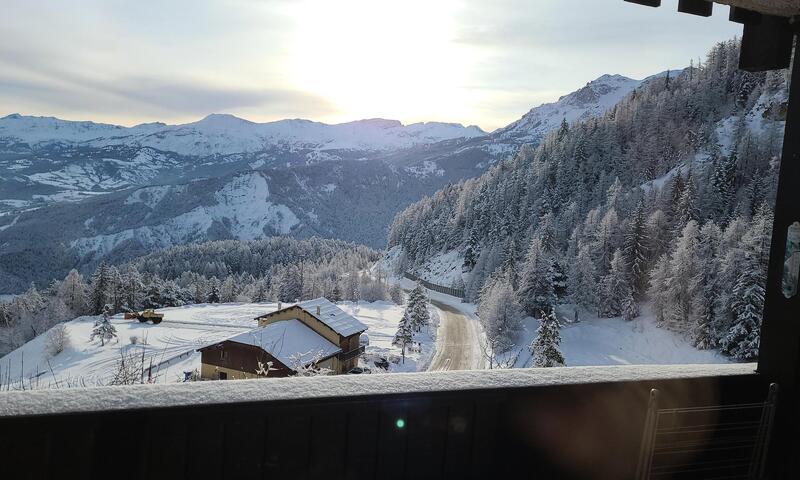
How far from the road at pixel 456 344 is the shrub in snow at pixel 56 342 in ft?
89.0

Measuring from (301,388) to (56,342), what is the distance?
41486 millimetres

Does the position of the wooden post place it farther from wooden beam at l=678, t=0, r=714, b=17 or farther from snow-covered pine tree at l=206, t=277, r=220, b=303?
snow-covered pine tree at l=206, t=277, r=220, b=303

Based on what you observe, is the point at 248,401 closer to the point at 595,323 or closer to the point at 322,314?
the point at 322,314

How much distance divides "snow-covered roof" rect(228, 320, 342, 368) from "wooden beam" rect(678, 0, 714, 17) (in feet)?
67.7

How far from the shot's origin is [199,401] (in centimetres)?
264

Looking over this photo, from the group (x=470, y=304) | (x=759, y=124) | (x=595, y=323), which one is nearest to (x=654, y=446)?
(x=595, y=323)

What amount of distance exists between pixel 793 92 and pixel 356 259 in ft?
326

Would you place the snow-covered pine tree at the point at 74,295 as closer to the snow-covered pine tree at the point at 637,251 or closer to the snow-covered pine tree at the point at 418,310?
the snow-covered pine tree at the point at 418,310

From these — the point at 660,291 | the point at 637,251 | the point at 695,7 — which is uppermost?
the point at 695,7

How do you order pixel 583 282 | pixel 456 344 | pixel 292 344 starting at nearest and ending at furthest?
pixel 292 344 → pixel 456 344 → pixel 583 282

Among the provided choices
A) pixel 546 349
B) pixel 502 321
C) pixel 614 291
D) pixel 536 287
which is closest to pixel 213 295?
pixel 536 287

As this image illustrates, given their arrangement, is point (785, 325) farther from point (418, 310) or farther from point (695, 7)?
point (418, 310)

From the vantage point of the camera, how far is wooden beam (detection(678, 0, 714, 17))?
3363 mm

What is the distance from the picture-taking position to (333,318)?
27.6m
